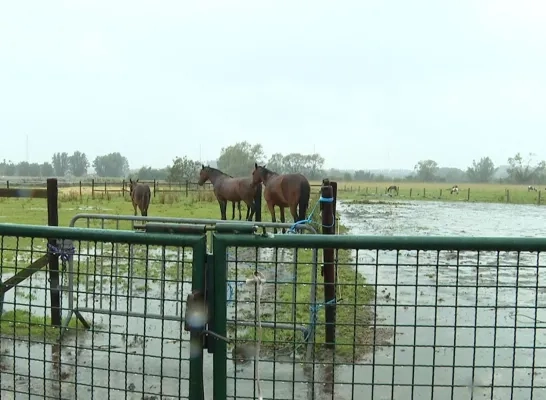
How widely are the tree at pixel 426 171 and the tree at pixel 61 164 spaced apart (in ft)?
228

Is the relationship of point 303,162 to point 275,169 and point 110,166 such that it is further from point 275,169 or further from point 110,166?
point 110,166

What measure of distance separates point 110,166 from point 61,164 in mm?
9805

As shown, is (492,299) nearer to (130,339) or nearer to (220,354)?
(130,339)

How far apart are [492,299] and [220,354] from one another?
240 inches

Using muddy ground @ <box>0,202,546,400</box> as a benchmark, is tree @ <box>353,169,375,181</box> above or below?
above

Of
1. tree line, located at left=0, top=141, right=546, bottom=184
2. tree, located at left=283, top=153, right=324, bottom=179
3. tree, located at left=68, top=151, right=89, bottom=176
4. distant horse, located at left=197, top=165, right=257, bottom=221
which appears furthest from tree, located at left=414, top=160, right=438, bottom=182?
distant horse, located at left=197, top=165, right=257, bottom=221

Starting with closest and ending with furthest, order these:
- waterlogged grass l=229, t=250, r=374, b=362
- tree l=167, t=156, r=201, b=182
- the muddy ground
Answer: the muddy ground
waterlogged grass l=229, t=250, r=374, b=362
tree l=167, t=156, r=201, b=182

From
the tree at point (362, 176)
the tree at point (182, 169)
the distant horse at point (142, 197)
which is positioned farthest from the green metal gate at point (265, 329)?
the tree at point (362, 176)

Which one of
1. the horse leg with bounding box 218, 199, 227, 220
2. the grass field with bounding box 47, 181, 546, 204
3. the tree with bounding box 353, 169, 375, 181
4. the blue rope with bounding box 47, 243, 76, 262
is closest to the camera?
the blue rope with bounding box 47, 243, 76, 262

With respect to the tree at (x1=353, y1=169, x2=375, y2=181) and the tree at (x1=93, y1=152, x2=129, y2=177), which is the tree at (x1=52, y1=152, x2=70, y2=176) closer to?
the tree at (x1=93, y1=152, x2=129, y2=177)

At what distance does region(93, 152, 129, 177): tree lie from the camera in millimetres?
109625

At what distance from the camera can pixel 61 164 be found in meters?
110

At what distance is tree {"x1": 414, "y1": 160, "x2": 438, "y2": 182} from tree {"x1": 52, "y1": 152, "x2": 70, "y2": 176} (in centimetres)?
6963

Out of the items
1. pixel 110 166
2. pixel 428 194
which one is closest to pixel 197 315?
pixel 428 194
